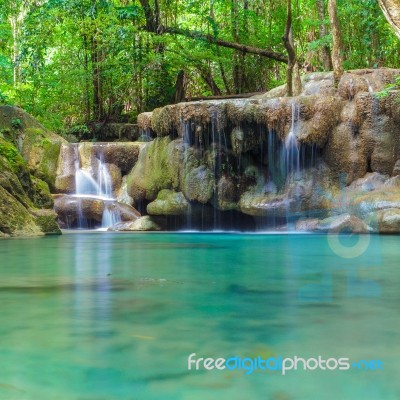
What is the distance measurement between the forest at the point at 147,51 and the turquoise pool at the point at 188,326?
46.7 ft

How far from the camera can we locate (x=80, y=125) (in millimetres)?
20469

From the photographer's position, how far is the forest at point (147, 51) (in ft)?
62.0

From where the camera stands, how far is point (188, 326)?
2.97 metres

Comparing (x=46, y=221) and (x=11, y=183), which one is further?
(x=46, y=221)

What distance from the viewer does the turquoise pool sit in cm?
206

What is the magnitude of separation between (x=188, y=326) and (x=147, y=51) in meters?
18.5

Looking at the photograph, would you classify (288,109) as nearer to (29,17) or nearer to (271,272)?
(271,272)

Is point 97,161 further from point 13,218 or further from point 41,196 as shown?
point 13,218

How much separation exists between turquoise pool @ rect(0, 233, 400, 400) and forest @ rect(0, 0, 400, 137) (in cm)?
1422

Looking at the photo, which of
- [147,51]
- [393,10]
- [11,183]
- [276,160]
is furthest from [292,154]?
[147,51]

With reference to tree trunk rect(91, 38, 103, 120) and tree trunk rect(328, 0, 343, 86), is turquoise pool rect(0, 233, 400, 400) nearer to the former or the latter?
tree trunk rect(328, 0, 343, 86)

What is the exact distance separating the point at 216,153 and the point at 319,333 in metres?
10.9

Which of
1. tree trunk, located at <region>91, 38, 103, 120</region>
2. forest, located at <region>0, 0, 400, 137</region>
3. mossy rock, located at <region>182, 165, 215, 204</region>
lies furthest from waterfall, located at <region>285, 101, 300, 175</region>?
tree trunk, located at <region>91, 38, 103, 120</region>

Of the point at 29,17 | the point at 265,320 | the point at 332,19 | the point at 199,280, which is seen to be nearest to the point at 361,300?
the point at 265,320
